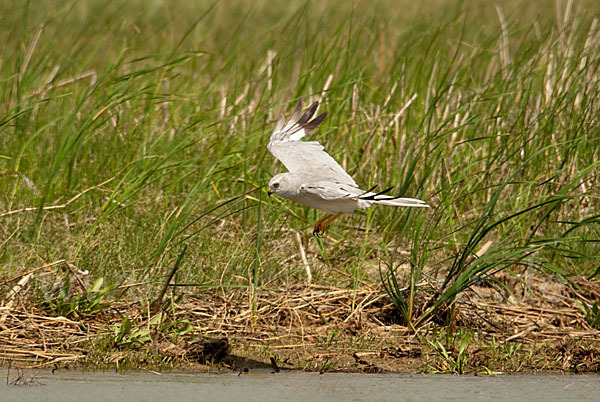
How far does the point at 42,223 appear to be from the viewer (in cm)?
522

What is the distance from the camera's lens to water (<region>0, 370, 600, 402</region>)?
3686mm

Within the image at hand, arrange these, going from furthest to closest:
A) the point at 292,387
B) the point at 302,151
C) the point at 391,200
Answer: the point at 302,151 → the point at 391,200 → the point at 292,387

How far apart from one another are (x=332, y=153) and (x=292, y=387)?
2815mm

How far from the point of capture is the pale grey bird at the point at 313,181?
14.4 ft

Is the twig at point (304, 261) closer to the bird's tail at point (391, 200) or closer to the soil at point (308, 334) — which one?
the soil at point (308, 334)

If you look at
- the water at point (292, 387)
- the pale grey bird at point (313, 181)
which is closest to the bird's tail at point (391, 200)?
the pale grey bird at point (313, 181)

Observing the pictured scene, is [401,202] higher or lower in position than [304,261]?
higher

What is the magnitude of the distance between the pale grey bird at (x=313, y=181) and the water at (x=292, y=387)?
847 mm

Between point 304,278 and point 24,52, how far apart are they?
2.94 m

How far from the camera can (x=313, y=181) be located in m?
4.59

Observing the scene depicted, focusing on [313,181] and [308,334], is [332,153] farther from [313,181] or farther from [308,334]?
[308,334]

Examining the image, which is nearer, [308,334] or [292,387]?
[292,387]

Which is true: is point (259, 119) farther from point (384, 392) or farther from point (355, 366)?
point (384, 392)

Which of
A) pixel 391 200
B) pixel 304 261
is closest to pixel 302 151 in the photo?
pixel 304 261
